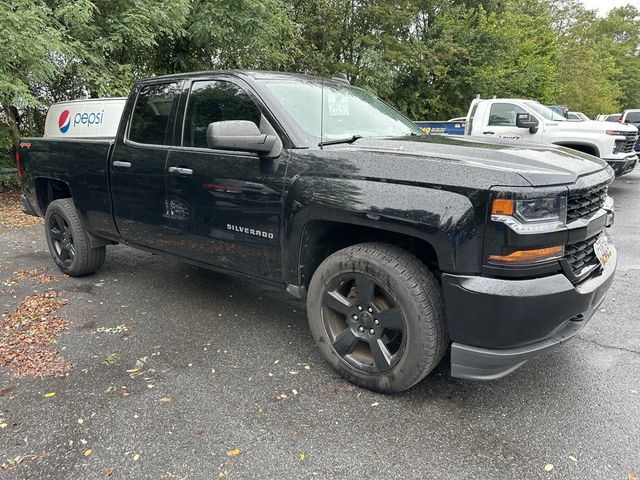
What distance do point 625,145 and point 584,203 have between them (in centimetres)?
932

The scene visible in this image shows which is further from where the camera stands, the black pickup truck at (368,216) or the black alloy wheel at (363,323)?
the black alloy wheel at (363,323)

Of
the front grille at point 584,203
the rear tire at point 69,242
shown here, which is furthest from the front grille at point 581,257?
the rear tire at point 69,242

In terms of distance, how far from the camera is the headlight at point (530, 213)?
2188mm

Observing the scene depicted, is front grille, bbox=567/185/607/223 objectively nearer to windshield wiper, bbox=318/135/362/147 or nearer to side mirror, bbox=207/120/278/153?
windshield wiper, bbox=318/135/362/147

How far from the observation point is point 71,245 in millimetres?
4789

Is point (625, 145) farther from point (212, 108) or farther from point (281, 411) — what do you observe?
point (281, 411)

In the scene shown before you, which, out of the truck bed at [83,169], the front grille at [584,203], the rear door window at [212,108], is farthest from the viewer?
the truck bed at [83,169]

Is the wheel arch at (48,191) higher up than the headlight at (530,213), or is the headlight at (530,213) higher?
the headlight at (530,213)

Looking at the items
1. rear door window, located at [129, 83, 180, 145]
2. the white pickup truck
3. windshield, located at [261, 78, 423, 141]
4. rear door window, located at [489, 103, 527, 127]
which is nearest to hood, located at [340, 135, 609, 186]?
windshield, located at [261, 78, 423, 141]

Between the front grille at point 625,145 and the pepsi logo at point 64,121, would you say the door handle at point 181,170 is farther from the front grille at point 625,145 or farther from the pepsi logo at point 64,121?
the front grille at point 625,145

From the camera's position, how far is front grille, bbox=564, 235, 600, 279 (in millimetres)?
2416

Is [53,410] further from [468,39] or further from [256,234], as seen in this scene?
[468,39]

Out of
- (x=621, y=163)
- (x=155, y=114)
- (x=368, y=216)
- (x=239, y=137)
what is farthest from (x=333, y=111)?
(x=621, y=163)

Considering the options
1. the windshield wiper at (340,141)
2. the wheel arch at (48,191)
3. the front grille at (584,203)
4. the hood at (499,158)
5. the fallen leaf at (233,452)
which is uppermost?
the windshield wiper at (340,141)
